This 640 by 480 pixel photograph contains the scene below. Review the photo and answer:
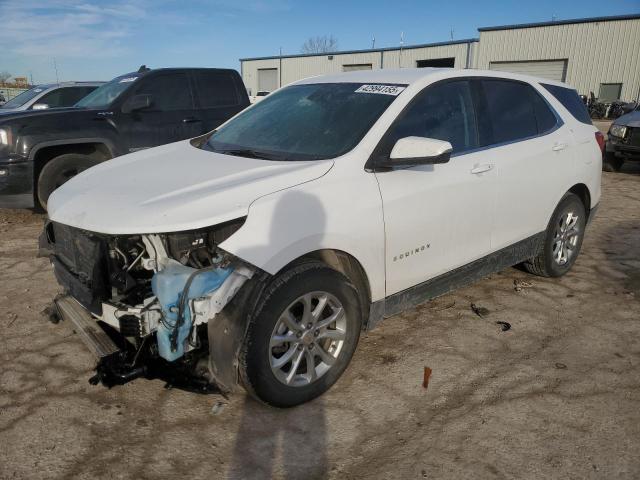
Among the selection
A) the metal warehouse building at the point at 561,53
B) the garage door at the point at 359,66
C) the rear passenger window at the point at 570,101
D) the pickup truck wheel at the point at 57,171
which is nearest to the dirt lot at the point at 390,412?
the rear passenger window at the point at 570,101

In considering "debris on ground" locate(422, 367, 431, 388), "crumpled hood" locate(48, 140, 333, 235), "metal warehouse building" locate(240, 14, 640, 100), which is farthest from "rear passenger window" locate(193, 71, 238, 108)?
"metal warehouse building" locate(240, 14, 640, 100)

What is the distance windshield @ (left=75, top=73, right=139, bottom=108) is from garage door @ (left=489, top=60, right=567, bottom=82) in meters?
26.1

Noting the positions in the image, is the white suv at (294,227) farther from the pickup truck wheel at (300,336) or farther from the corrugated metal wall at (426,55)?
the corrugated metal wall at (426,55)

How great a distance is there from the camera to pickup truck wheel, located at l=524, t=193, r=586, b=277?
4.49m

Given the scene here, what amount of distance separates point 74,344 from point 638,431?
3445mm

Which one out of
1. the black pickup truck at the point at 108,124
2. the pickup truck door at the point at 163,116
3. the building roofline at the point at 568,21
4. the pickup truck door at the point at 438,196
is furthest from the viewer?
the building roofline at the point at 568,21

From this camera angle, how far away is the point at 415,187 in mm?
3141

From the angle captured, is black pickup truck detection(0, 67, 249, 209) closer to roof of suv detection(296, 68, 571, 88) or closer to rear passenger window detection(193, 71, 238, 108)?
rear passenger window detection(193, 71, 238, 108)

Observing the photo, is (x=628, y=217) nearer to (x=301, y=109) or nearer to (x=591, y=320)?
(x=591, y=320)

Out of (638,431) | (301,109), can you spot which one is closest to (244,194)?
(301,109)

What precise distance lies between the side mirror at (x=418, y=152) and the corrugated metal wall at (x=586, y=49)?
95.6 feet

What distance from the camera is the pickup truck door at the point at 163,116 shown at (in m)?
6.74

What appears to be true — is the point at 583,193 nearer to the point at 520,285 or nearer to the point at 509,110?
the point at 520,285

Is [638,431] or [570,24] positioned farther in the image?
[570,24]
